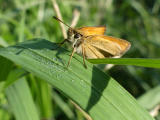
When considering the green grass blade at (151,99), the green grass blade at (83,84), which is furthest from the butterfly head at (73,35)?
the green grass blade at (151,99)

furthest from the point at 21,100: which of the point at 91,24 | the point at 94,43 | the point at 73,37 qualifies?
the point at 91,24

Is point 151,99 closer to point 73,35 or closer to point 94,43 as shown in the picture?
point 94,43

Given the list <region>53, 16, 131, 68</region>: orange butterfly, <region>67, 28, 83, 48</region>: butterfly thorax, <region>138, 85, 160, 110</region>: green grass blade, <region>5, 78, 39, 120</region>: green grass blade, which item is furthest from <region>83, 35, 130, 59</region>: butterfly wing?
<region>138, 85, 160, 110</region>: green grass blade

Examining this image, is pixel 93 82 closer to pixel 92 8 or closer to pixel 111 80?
pixel 111 80

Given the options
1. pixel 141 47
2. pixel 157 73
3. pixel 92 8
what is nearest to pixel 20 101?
pixel 157 73

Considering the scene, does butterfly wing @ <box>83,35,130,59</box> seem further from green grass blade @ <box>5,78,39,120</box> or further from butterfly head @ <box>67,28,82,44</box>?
green grass blade @ <box>5,78,39,120</box>
